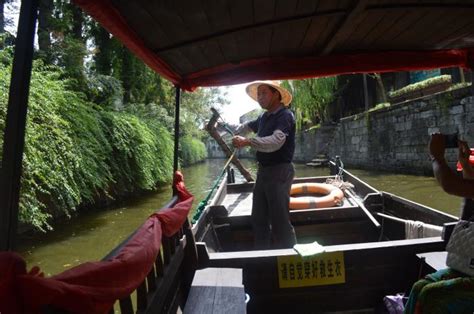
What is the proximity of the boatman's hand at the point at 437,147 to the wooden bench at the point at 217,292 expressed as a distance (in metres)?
Result: 1.12

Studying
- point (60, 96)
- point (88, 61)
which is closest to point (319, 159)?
point (88, 61)

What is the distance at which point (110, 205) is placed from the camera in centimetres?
857

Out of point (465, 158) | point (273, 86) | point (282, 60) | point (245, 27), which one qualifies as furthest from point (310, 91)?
point (465, 158)

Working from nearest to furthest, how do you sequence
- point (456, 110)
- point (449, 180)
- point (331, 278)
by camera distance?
point (449, 180)
point (331, 278)
point (456, 110)

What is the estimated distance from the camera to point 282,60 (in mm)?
2643

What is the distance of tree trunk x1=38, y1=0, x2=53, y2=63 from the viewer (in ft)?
28.7

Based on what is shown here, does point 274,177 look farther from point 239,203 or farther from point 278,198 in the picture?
point 239,203

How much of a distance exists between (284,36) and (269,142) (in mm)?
763

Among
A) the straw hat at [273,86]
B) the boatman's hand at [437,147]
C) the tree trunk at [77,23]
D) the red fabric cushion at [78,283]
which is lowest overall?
the red fabric cushion at [78,283]

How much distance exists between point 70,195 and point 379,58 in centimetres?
465

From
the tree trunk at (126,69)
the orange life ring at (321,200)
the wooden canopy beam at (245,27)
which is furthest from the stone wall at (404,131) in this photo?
the tree trunk at (126,69)

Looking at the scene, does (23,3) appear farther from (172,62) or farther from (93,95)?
(93,95)

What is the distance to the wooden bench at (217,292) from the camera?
5.81 feet

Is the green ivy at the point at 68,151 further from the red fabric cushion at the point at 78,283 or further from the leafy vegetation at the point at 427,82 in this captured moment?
the leafy vegetation at the point at 427,82
